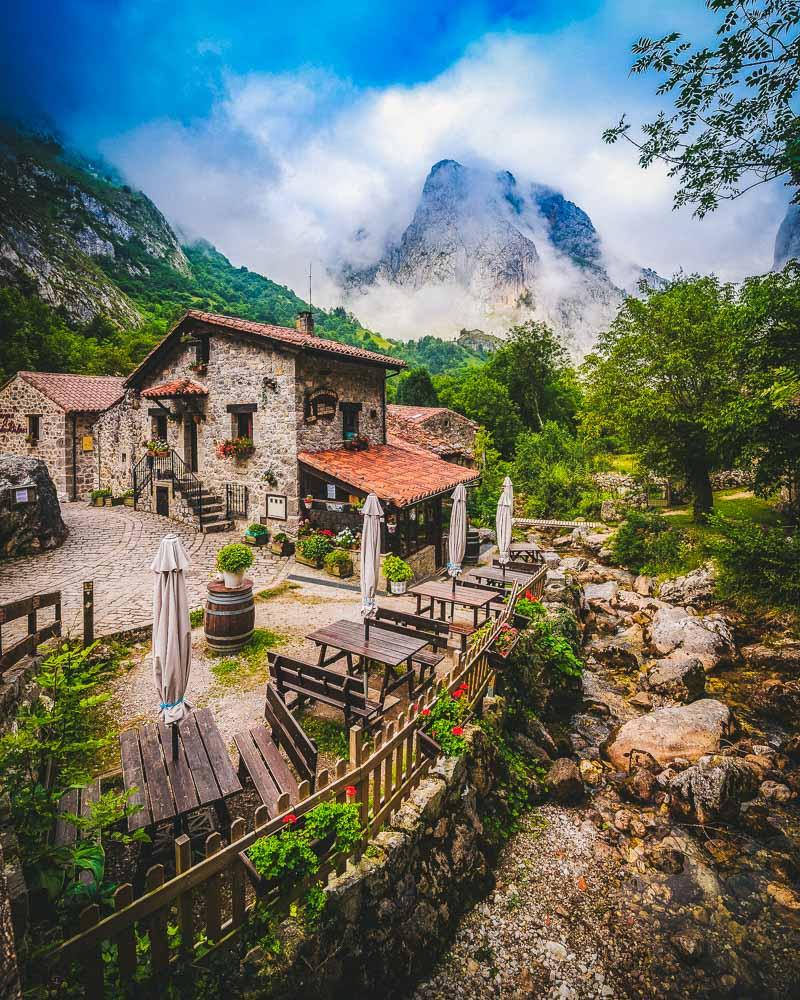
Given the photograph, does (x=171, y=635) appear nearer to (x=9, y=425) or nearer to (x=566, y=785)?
Answer: (x=566, y=785)

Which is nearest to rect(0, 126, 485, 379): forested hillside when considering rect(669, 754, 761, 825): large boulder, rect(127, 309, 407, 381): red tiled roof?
rect(127, 309, 407, 381): red tiled roof

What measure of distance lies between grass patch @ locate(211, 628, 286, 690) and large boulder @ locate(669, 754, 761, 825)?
613 centimetres

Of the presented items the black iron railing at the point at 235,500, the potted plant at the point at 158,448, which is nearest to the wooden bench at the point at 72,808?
the black iron railing at the point at 235,500

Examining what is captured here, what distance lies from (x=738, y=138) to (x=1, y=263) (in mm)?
46019

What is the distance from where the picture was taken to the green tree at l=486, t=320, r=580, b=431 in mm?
40656

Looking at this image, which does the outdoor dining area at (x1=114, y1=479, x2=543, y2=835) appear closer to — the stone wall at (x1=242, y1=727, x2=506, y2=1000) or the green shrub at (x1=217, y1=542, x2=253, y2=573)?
the stone wall at (x1=242, y1=727, x2=506, y2=1000)

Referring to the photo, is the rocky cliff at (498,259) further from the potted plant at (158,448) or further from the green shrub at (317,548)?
the green shrub at (317,548)

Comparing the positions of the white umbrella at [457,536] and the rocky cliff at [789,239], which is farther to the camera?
the rocky cliff at [789,239]

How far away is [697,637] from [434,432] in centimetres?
1761

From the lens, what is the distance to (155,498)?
1800 cm

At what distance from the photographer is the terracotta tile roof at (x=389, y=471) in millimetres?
12641

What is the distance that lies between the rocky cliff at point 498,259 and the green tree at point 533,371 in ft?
222

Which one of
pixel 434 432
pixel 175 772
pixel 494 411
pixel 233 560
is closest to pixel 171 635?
pixel 175 772

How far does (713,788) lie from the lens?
6418 mm
